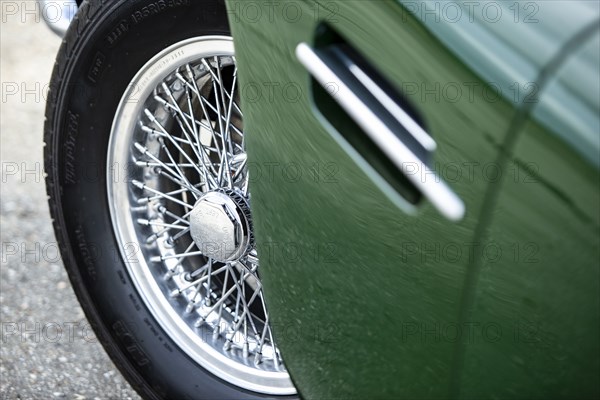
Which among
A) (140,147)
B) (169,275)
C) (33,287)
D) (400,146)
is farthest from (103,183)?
(400,146)

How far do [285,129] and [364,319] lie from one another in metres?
0.39

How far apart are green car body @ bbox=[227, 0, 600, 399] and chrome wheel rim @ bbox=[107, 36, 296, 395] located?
1.29 ft

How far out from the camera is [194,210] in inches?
89.1

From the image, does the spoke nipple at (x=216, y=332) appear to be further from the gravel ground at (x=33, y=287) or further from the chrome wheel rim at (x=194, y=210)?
the gravel ground at (x=33, y=287)

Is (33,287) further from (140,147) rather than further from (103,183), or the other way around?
(140,147)

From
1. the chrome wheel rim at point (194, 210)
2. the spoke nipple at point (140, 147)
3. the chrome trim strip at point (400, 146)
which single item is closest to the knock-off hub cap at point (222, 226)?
the chrome wheel rim at point (194, 210)

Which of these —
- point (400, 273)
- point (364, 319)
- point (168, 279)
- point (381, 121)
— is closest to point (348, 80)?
point (381, 121)

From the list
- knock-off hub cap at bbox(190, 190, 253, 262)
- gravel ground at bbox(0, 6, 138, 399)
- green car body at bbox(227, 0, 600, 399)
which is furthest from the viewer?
gravel ground at bbox(0, 6, 138, 399)

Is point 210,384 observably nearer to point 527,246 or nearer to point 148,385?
point 148,385

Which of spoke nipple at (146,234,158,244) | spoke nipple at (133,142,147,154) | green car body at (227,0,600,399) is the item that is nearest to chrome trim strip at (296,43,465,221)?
green car body at (227,0,600,399)

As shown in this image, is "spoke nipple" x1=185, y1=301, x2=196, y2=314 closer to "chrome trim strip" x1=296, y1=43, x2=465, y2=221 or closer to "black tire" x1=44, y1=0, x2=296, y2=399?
"black tire" x1=44, y1=0, x2=296, y2=399

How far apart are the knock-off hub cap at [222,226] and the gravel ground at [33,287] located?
740 mm

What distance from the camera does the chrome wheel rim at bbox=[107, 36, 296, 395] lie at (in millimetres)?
2270

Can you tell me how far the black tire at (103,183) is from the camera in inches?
91.7
